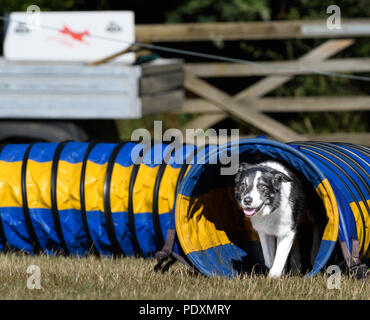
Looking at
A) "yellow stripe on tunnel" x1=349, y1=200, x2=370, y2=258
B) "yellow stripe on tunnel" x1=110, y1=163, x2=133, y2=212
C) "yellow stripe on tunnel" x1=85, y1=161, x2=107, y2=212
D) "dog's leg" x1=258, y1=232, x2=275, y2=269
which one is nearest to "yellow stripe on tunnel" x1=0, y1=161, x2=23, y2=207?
"yellow stripe on tunnel" x1=85, y1=161, x2=107, y2=212

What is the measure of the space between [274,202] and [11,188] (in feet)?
8.60

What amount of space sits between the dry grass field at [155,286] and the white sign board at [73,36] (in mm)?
3951

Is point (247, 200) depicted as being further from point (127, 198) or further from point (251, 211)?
point (127, 198)

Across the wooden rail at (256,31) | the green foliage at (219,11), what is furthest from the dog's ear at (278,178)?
the green foliage at (219,11)

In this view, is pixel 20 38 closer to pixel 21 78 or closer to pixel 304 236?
pixel 21 78

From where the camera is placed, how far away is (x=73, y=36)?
30.7 ft

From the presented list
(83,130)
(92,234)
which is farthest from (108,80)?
(92,234)

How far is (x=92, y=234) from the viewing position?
674 centimetres

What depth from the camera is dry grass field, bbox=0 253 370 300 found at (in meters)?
4.95

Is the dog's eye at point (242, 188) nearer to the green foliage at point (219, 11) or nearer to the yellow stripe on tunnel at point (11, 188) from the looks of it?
the yellow stripe on tunnel at point (11, 188)

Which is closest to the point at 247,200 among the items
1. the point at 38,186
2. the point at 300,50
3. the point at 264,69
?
the point at 38,186

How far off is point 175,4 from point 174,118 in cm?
216

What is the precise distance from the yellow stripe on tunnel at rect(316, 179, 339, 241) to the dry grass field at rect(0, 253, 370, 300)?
1.17 ft

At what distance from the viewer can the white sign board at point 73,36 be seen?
30.7 feet
